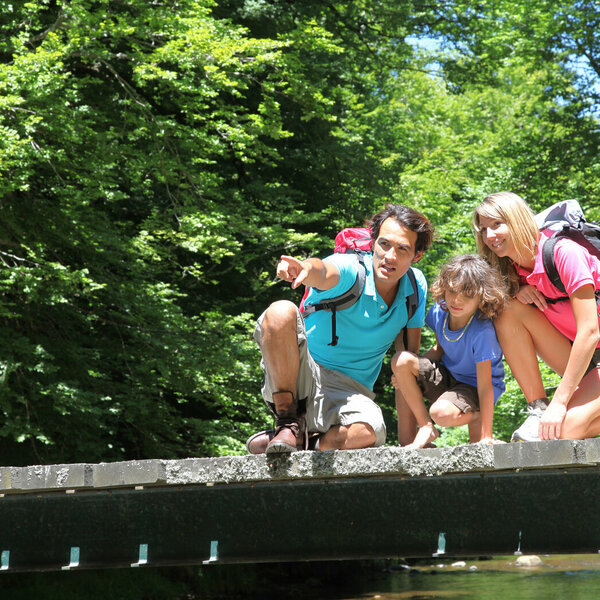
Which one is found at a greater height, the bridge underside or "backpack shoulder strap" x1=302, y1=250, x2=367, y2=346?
"backpack shoulder strap" x1=302, y1=250, x2=367, y2=346

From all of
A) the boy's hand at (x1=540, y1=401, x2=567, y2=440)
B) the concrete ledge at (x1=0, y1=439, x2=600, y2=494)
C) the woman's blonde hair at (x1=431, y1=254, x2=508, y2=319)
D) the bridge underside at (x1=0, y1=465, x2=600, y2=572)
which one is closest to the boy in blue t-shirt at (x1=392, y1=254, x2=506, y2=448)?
the woman's blonde hair at (x1=431, y1=254, x2=508, y2=319)

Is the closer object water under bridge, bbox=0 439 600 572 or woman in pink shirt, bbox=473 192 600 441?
water under bridge, bbox=0 439 600 572

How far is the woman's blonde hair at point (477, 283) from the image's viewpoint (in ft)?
12.0

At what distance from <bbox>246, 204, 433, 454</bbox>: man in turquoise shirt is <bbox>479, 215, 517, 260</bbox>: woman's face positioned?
1.17 ft

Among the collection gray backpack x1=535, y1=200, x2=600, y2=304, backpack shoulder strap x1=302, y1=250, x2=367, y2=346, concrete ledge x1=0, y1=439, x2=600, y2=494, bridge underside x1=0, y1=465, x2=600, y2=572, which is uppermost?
gray backpack x1=535, y1=200, x2=600, y2=304

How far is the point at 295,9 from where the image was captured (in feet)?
45.9

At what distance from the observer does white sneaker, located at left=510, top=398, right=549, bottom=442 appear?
3.53 meters

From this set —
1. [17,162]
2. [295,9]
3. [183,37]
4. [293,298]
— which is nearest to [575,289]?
[17,162]

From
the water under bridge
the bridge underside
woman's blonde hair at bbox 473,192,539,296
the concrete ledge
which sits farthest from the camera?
woman's blonde hair at bbox 473,192,539,296

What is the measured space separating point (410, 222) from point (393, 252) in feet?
0.61

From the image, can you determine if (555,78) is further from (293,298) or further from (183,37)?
(183,37)

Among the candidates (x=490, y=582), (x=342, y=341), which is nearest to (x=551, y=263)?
(x=342, y=341)

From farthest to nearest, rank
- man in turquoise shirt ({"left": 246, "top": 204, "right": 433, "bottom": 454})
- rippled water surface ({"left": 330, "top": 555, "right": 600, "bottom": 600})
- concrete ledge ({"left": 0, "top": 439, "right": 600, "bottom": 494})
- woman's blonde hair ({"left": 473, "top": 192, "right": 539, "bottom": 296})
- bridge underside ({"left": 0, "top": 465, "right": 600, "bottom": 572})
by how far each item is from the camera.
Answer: rippled water surface ({"left": 330, "top": 555, "right": 600, "bottom": 600}) → woman's blonde hair ({"left": 473, "top": 192, "right": 539, "bottom": 296}) → man in turquoise shirt ({"left": 246, "top": 204, "right": 433, "bottom": 454}) → bridge underside ({"left": 0, "top": 465, "right": 600, "bottom": 572}) → concrete ledge ({"left": 0, "top": 439, "right": 600, "bottom": 494})

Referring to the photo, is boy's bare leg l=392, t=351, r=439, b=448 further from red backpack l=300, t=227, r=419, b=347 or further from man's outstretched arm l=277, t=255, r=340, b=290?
man's outstretched arm l=277, t=255, r=340, b=290
